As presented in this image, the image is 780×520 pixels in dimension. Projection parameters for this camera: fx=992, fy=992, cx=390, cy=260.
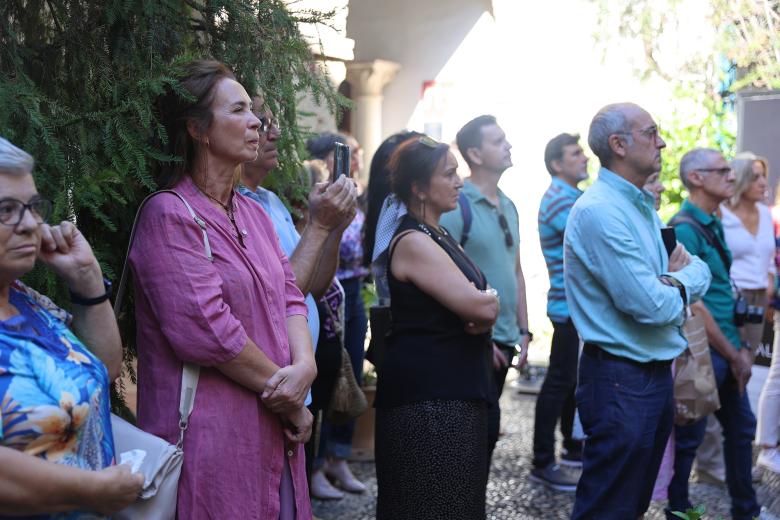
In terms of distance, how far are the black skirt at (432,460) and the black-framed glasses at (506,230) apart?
1.67 meters

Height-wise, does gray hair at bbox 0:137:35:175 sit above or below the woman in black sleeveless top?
above

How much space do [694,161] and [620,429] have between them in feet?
7.01

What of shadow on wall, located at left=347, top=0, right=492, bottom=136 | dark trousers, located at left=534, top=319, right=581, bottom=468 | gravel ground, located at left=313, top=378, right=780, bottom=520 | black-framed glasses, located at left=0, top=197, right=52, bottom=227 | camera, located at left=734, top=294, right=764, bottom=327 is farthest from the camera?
shadow on wall, located at left=347, top=0, right=492, bottom=136

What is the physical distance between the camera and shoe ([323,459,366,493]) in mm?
6125

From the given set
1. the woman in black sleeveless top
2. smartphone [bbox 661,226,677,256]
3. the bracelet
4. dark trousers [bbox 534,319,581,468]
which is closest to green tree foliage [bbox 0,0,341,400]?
the bracelet

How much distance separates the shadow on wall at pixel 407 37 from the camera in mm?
14828

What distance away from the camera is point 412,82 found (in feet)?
49.8

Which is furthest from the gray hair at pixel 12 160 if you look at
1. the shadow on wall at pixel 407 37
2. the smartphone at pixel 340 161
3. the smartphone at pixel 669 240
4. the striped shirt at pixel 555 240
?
the shadow on wall at pixel 407 37

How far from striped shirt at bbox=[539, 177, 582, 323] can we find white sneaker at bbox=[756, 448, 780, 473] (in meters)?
1.67

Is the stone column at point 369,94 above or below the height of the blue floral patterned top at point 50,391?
above

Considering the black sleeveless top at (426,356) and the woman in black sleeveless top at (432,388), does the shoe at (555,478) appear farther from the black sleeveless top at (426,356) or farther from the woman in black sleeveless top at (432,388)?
the black sleeveless top at (426,356)

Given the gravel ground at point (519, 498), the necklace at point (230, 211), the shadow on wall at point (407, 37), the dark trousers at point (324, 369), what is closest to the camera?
the necklace at point (230, 211)

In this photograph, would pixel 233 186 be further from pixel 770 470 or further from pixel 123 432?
pixel 770 470

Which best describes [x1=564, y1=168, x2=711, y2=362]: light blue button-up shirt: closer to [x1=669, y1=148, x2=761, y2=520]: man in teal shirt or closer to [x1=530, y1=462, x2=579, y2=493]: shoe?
[x1=669, y1=148, x2=761, y2=520]: man in teal shirt
